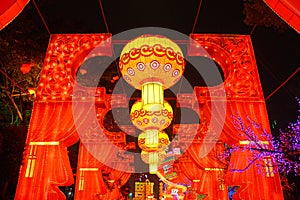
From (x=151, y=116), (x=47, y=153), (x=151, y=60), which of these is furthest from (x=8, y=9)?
(x=151, y=116)

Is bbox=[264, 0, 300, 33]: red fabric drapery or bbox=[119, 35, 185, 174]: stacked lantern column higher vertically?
bbox=[119, 35, 185, 174]: stacked lantern column

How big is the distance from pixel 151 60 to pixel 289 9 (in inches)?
73.5

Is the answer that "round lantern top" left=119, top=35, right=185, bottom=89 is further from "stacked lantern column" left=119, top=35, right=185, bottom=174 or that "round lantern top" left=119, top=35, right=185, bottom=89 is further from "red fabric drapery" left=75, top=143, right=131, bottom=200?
"red fabric drapery" left=75, top=143, right=131, bottom=200

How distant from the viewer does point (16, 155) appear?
183 inches

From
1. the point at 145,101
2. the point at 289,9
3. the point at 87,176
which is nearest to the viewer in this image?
the point at 289,9

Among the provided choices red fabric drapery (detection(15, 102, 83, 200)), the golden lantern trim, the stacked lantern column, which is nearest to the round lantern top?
the stacked lantern column

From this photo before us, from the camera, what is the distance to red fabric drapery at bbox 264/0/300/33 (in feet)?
7.22

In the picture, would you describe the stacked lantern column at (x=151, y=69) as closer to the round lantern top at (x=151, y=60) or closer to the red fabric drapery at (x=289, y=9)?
the round lantern top at (x=151, y=60)

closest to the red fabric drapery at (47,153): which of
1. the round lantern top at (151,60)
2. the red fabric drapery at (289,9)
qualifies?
the round lantern top at (151,60)

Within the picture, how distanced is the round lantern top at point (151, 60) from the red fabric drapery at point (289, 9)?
1631mm

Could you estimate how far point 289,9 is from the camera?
2242 millimetres

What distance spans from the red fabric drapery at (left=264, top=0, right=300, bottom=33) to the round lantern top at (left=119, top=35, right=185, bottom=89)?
1631 mm

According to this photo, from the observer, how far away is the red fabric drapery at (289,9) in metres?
2.20

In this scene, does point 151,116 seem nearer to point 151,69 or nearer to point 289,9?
point 151,69
